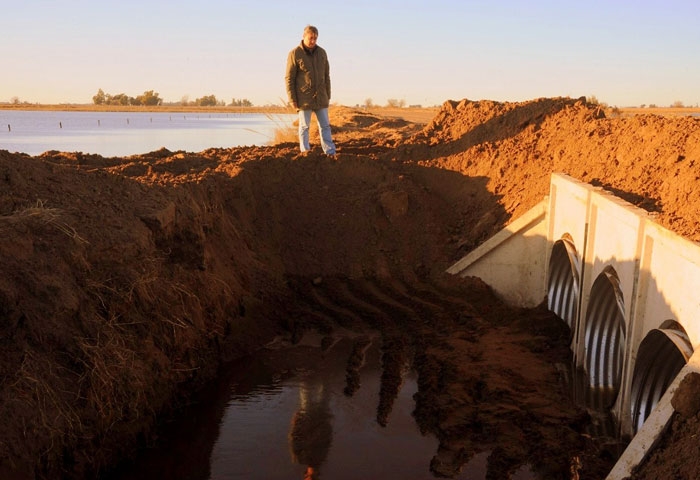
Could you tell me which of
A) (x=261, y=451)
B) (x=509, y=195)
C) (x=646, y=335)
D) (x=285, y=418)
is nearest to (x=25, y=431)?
(x=261, y=451)

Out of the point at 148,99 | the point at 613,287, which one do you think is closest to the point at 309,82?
the point at 613,287

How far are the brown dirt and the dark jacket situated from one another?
2.81ft

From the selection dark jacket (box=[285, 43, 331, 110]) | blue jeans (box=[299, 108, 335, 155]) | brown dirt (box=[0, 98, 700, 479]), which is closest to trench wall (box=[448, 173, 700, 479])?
brown dirt (box=[0, 98, 700, 479])

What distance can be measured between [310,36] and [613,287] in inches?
259

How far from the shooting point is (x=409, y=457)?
5.19 meters

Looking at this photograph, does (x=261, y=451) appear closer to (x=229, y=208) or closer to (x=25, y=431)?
(x=25, y=431)

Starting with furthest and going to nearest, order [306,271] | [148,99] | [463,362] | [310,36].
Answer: [148,99] → [310,36] → [306,271] → [463,362]

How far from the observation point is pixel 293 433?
5617 millimetres

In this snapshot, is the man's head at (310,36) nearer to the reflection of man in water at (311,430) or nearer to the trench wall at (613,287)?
the trench wall at (613,287)

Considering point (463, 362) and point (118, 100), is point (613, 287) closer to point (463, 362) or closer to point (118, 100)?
point (463, 362)

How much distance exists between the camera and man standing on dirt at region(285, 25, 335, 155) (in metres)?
10.9

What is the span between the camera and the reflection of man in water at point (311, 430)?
5172 mm

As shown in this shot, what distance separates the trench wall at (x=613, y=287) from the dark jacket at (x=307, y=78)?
12.2 ft

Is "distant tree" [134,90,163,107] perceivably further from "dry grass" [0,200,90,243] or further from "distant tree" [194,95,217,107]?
"dry grass" [0,200,90,243]
